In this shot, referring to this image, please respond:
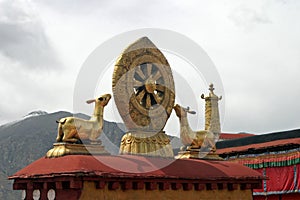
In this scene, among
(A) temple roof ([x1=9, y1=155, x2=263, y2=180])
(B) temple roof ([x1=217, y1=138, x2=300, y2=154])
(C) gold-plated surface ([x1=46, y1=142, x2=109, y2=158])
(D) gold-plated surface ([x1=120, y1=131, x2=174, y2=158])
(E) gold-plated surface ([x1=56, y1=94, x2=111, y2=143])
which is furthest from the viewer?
(B) temple roof ([x1=217, y1=138, x2=300, y2=154])

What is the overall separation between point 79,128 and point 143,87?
82.4 inches

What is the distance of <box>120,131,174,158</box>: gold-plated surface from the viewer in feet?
34.4

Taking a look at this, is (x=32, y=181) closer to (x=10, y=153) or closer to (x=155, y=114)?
(x=155, y=114)

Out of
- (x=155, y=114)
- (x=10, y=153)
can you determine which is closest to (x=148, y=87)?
(x=155, y=114)

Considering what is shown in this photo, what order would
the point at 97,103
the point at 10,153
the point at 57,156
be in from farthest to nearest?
the point at 10,153
the point at 97,103
the point at 57,156

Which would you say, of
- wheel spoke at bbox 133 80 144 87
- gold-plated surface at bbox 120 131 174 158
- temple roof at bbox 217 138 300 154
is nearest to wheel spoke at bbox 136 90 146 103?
wheel spoke at bbox 133 80 144 87

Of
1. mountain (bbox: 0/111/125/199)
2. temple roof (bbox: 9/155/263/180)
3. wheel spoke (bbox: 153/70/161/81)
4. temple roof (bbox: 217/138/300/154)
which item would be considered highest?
mountain (bbox: 0/111/125/199)

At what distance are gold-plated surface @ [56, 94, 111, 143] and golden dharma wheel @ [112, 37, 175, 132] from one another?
2.63 feet

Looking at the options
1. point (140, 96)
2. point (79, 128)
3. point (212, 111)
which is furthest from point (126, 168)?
point (212, 111)

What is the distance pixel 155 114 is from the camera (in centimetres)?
1118

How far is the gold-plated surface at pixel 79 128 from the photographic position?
9.57m

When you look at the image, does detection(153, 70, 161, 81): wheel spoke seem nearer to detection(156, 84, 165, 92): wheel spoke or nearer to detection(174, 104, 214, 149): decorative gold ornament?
detection(156, 84, 165, 92): wheel spoke

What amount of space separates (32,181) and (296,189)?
33.8ft

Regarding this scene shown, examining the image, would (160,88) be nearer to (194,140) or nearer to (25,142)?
(194,140)
